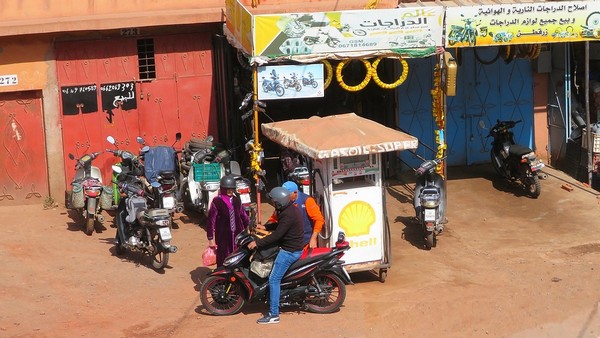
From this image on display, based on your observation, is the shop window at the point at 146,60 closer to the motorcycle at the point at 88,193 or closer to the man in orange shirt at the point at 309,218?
the motorcycle at the point at 88,193

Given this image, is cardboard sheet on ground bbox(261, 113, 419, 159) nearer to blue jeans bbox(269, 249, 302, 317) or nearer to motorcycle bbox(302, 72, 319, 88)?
motorcycle bbox(302, 72, 319, 88)

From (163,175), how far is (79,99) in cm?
280

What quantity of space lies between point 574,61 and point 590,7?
2565mm

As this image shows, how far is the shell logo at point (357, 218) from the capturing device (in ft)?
36.3

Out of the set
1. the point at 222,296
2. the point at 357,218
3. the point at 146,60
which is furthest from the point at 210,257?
the point at 146,60

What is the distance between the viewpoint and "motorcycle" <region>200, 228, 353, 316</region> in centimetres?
995

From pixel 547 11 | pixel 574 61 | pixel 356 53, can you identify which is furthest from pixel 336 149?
pixel 574 61

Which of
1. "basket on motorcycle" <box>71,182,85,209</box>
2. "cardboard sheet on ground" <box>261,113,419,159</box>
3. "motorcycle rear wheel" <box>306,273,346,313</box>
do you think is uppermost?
"cardboard sheet on ground" <box>261,113,419,159</box>

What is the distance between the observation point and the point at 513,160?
49.1ft

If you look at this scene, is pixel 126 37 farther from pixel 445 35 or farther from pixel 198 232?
pixel 445 35

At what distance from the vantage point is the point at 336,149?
10.7 m

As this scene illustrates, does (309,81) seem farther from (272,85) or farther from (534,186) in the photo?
(534,186)

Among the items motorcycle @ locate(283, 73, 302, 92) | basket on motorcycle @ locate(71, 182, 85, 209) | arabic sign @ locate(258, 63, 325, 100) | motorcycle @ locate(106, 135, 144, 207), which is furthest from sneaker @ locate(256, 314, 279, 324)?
motorcycle @ locate(106, 135, 144, 207)

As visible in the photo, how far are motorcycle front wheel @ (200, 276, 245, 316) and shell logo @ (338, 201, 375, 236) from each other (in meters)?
1.66
